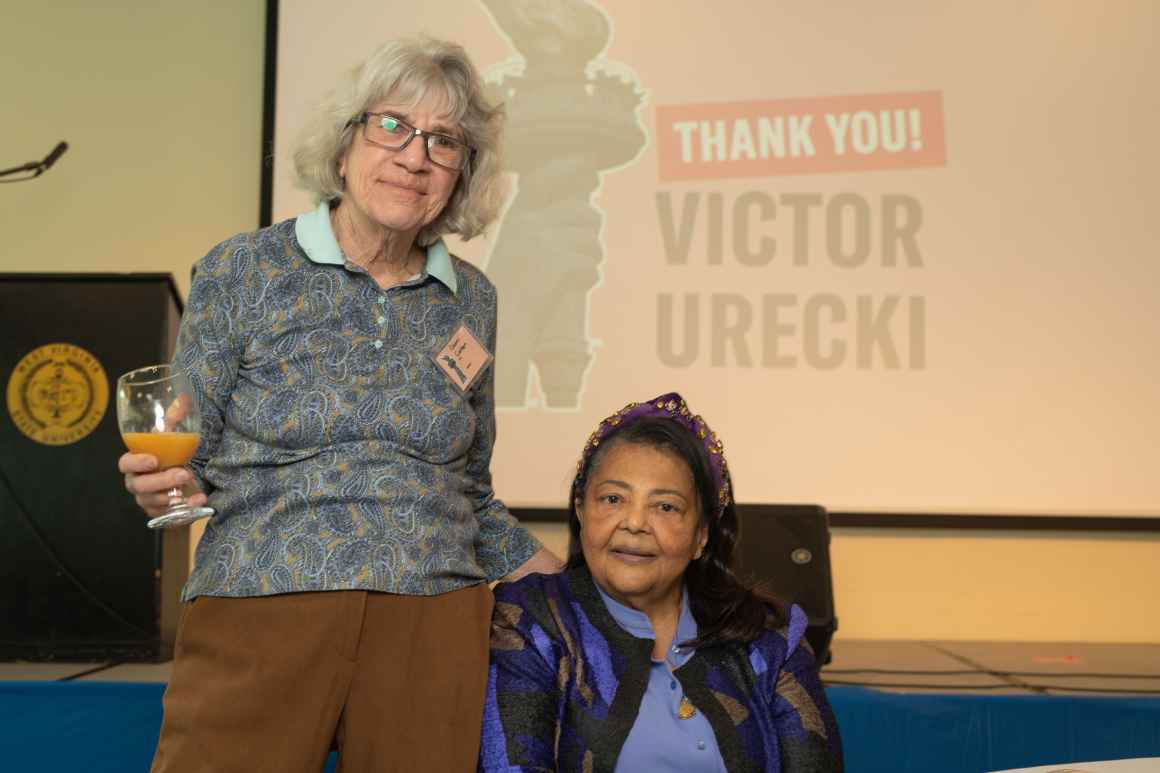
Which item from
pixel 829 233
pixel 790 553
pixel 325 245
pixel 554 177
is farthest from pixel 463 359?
pixel 829 233

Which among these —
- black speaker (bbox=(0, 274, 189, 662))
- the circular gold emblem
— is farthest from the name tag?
the circular gold emblem

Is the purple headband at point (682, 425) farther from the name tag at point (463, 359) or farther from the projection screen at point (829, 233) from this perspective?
the projection screen at point (829, 233)

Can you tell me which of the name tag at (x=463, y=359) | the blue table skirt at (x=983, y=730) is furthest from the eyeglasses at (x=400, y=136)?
the blue table skirt at (x=983, y=730)

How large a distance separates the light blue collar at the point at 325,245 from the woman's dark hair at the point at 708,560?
38cm

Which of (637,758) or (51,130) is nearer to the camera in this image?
(637,758)

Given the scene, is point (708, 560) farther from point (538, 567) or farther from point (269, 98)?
point (269, 98)

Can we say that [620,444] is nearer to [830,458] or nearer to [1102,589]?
[830,458]

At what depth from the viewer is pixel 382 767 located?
58.5 inches

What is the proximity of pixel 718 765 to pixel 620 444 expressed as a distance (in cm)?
51

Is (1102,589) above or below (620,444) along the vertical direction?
below

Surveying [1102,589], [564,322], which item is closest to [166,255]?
[564,322]

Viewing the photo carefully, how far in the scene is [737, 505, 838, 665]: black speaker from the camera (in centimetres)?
302

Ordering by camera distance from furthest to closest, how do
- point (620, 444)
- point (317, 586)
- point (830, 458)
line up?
point (830, 458) → point (620, 444) → point (317, 586)

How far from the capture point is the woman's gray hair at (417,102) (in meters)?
1.64
